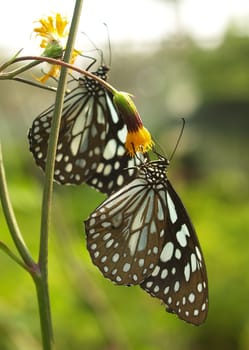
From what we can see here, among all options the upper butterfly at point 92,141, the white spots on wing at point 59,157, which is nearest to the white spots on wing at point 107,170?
the upper butterfly at point 92,141

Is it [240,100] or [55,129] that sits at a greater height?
[55,129]

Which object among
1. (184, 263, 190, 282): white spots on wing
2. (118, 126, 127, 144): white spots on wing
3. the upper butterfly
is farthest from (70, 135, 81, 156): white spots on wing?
(184, 263, 190, 282): white spots on wing

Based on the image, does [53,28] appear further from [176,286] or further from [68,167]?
[176,286]

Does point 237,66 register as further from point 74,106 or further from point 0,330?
point 74,106

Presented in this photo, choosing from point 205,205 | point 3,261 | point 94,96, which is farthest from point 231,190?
point 94,96

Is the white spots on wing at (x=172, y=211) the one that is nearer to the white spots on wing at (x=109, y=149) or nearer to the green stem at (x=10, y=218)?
the white spots on wing at (x=109, y=149)

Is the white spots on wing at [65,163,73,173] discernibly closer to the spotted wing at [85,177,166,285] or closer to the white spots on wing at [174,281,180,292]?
the spotted wing at [85,177,166,285]

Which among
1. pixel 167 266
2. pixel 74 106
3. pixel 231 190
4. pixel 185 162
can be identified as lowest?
pixel 185 162
